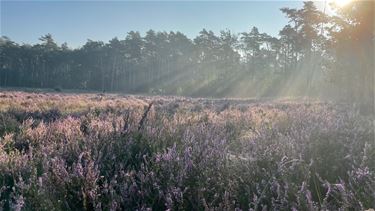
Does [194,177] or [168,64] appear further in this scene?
[168,64]

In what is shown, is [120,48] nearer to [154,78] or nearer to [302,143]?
[154,78]

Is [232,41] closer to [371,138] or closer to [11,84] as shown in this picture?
[11,84]

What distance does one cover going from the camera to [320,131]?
567cm

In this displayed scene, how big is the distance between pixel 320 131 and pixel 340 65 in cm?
2861

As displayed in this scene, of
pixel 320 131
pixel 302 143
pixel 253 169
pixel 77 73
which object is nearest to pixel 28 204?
pixel 253 169

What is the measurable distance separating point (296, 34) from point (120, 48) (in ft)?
131

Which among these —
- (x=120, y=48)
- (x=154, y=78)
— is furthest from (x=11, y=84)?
(x=154, y=78)

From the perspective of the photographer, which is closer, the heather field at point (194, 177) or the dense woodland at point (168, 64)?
the heather field at point (194, 177)

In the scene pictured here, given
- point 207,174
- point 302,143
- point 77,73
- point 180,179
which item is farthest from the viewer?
point 77,73

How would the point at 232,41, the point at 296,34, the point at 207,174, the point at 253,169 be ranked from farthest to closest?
1. the point at 232,41
2. the point at 296,34
3. the point at 253,169
4. the point at 207,174

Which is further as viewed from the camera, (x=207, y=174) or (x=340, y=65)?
(x=340, y=65)

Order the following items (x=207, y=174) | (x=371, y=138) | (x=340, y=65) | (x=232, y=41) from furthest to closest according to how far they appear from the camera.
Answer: (x=232, y=41)
(x=340, y=65)
(x=371, y=138)
(x=207, y=174)

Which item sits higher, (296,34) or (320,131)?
(296,34)

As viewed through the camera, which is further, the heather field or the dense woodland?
the dense woodland
